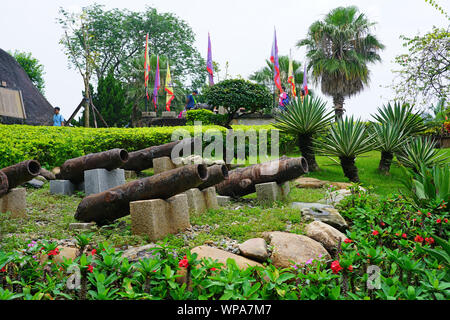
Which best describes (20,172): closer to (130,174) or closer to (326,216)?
(130,174)

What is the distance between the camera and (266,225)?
5.18 meters

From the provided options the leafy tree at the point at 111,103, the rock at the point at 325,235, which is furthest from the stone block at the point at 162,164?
the leafy tree at the point at 111,103

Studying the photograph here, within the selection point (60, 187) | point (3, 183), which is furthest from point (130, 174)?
point (3, 183)

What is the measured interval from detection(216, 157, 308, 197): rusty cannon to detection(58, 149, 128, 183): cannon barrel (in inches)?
84.5

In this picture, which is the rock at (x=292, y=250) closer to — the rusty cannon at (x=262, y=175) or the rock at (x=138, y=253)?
the rock at (x=138, y=253)

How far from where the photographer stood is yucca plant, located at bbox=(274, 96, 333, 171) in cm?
1026

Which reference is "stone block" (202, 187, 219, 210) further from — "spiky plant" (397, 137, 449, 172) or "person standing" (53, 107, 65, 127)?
"person standing" (53, 107, 65, 127)

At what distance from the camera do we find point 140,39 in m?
39.5

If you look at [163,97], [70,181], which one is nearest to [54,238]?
[70,181]

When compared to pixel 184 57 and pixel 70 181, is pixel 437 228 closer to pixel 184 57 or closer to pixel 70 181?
pixel 70 181

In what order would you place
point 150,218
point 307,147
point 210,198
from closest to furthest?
point 150,218 → point 210,198 → point 307,147

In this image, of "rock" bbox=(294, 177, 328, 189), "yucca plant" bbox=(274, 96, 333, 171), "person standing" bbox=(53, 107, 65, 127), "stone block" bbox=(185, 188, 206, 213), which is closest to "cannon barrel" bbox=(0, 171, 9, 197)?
"stone block" bbox=(185, 188, 206, 213)

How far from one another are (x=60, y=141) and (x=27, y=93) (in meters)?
14.5

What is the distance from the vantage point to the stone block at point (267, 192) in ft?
22.7
